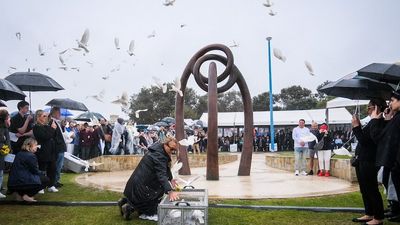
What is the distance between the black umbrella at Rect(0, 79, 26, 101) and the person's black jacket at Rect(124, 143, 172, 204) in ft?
12.5

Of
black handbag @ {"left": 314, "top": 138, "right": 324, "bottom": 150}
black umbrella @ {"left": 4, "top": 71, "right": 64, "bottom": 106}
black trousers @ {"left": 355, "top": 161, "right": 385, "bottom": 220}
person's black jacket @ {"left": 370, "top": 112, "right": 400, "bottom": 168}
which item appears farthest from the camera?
black handbag @ {"left": 314, "top": 138, "right": 324, "bottom": 150}

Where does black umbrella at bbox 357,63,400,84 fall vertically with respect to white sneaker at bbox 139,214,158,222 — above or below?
above

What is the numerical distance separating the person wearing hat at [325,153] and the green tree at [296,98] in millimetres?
56925

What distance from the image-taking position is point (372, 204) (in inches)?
226

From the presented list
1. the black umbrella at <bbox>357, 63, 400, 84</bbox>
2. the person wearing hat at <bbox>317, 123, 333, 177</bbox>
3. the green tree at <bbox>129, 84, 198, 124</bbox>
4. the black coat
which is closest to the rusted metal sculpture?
the person wearing hat at <bbox>317, 123, 333, 177</bbox>

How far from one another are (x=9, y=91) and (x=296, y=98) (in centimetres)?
6720

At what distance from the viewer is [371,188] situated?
5762 millimetres

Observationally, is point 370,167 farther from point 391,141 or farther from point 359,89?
point 359,89

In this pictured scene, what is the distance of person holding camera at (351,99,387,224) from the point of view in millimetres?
5707

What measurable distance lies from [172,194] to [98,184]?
545 centimetres

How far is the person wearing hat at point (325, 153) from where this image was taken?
1227cm

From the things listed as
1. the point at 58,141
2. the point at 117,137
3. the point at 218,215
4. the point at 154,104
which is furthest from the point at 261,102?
the point at 218,215

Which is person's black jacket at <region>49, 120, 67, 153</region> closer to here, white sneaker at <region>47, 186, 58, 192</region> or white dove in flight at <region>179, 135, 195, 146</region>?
white sneaker at <region>47, 186, 58, 192</region>

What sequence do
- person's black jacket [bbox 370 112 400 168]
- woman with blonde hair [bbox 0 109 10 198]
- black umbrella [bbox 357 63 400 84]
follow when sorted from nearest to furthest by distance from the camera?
person's black jacket [bbox 370 112 400 168], black umbrella [bbox 357 63 400 84], woman with blonde hair [bbox 0 109 10 198]
